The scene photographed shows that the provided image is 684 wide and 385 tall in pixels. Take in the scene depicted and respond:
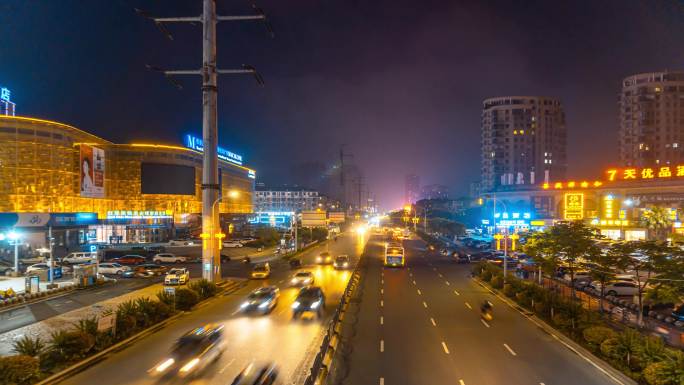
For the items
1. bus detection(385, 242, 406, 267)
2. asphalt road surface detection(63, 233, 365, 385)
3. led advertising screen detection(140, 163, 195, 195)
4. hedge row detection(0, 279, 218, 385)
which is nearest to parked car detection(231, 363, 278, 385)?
asphalt road surface detection(63, 233, 365, 385)

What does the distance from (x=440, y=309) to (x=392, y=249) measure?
2412 centimetres

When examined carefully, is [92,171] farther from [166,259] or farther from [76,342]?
[76,342]

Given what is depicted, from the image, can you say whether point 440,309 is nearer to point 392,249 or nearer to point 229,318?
point 229,318

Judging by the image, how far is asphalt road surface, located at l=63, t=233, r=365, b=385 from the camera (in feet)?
57.3

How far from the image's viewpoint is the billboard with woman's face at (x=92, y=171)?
226 feet

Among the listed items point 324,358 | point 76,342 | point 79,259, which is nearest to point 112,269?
point 79,259

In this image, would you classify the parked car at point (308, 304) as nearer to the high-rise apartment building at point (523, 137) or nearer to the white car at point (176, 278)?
the white car at point (176, 278)

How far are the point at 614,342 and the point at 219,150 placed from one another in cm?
10437

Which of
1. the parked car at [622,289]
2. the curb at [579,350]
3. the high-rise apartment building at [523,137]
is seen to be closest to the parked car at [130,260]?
the curb at [579,350]

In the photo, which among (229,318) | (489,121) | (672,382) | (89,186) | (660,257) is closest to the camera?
(672,382)

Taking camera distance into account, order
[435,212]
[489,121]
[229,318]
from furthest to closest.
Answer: [435,212] < [489,121] < [229,318]

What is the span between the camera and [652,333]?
24.6 meters

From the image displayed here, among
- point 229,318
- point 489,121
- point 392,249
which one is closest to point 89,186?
point 392,249

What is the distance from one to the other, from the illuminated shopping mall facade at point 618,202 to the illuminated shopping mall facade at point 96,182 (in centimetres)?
4708
